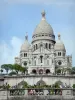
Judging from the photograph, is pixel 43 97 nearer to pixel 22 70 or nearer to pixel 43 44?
pixel 22 70


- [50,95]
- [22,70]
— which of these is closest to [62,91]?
[50,95]

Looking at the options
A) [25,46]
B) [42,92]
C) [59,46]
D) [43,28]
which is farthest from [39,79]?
[43,28]

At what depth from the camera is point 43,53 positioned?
10606cm

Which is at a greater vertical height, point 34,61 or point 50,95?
point 34,61

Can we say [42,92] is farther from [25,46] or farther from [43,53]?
[25,46]

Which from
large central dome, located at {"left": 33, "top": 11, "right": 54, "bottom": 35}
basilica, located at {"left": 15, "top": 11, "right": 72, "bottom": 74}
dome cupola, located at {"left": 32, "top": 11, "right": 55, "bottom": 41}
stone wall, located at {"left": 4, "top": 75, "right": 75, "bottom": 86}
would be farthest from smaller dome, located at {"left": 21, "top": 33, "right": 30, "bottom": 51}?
stone wall, located at {"left": 4, "top": 75, "right": 75, "bottom": 86}

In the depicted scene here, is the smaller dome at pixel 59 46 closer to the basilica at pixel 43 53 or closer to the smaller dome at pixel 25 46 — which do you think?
the basilica at pixel 43 53

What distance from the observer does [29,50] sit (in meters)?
109

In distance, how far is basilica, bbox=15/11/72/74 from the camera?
10219cm

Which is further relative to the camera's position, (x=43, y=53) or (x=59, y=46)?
(x=59, y=46)

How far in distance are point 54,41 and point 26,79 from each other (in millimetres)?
49152

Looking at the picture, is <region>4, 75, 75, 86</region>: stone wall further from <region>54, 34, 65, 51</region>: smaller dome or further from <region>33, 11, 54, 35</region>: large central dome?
<region>33, 11, 54, 35</region>: large central dome

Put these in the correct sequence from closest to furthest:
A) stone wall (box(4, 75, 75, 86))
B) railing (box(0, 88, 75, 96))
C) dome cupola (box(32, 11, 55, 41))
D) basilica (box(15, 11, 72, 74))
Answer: railing (box(0, 88, 75, 96))
stone wall (box(4, 75, 75, 86))
basilica (box(15, 11, 72, 74))
dome cupola (box(32, 11, 55, 41))

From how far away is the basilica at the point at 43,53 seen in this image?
102 metres
